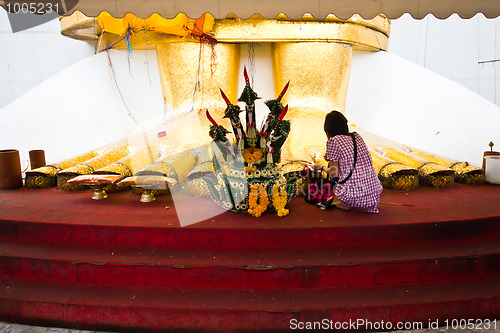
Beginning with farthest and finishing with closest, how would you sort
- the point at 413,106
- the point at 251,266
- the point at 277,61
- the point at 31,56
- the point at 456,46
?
the point at 456,46 < the point at 31,56 < the point at 413,106 < the point at 277,61 < the point at 251,266

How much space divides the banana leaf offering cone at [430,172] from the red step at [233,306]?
115 centimetres

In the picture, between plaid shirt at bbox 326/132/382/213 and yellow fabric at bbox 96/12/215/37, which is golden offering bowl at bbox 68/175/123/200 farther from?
plaid shirt at bbox 326/132/382/213

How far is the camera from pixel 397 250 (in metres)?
2.03

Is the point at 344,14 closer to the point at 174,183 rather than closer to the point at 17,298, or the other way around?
the point at 174,183

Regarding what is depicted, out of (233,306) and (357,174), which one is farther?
(357,174)

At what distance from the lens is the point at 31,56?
4.29 m

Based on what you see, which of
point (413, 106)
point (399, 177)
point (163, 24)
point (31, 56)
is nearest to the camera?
point (399, 177)

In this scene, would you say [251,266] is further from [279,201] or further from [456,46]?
[456,46]

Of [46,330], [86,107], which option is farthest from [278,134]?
[86,107]

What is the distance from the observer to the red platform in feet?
5.78

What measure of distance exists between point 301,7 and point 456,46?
332cm

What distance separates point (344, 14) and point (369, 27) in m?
1.50

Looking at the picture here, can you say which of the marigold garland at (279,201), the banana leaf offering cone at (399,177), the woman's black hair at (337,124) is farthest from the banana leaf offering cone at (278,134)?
the banana leaf offering cone at (399,177)

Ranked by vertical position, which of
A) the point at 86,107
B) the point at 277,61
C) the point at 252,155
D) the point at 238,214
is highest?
the point at 277,61
